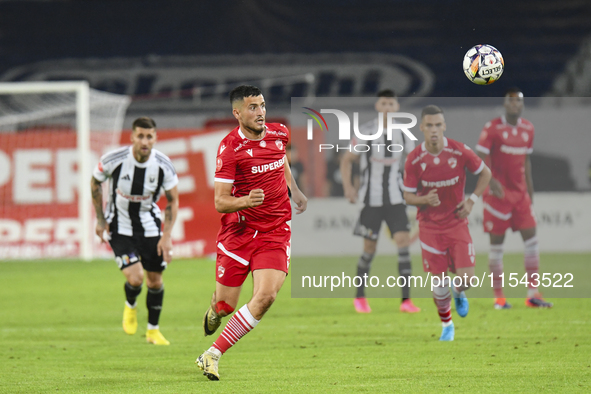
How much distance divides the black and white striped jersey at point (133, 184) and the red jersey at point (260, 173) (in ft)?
6.53

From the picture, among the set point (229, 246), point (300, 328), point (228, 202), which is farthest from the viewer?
point (300, 328)

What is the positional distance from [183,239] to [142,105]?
9.62 metres

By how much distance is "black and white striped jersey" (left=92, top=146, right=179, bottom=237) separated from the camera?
7.73m

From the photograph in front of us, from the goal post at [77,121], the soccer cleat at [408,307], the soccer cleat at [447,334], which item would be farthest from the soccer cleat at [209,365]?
the goal post at [77,121]

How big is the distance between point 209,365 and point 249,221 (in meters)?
1.04

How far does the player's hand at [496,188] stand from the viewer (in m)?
9.60

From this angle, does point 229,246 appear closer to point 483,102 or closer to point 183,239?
point 183,239

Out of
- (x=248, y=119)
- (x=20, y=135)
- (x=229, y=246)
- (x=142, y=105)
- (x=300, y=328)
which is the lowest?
(x=300, y=328)

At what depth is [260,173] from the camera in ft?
19.0

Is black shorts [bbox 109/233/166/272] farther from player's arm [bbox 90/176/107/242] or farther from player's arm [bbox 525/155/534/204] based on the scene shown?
player's arm [bbox 525/155/534/204]

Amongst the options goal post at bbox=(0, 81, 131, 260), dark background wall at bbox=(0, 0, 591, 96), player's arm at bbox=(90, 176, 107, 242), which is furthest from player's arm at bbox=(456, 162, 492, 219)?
dark background wall at bbox=(0, 0, 591, 96)

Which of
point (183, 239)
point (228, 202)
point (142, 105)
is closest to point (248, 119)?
point (228, 202)

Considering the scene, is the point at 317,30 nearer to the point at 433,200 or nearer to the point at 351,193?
the point at 351,193

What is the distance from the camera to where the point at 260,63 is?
26.6 meters
